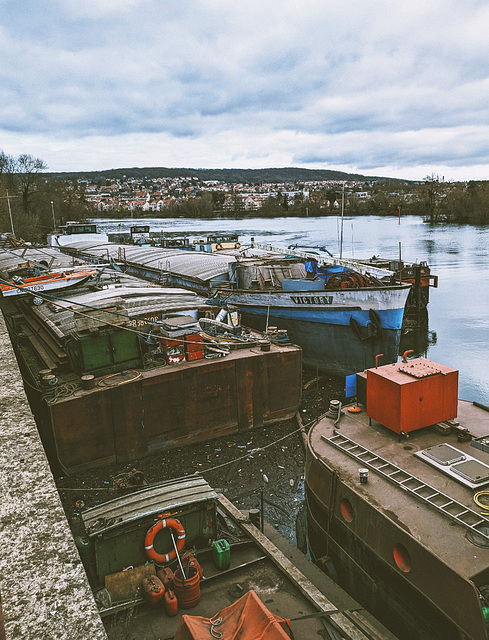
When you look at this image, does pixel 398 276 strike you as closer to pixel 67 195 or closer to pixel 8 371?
pixel 8 371

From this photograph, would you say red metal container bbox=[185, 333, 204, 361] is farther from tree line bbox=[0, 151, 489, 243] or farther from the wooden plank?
tree line bbox=[0, 151, 489, 243]

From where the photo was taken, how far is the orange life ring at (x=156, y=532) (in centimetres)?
777

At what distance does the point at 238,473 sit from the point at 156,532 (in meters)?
5.18

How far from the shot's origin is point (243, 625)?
5223 mm

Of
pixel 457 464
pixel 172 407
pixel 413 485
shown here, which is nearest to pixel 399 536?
pixel 413 485

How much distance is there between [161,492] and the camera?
848 centimetres

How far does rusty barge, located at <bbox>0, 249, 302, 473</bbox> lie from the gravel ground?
0.37 meters

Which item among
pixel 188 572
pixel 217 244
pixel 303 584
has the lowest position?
pixel 303 584

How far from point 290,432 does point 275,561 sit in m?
7.21

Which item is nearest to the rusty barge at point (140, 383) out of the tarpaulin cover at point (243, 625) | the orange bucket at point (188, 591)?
the orange bucket at point (188, 591)

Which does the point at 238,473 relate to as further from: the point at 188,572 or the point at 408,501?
the point at 408,501

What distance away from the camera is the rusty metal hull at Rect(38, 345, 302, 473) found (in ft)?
40.2

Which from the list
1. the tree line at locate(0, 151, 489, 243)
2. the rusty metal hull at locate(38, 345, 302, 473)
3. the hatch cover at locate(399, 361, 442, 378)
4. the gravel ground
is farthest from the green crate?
the tree line at locate(0, 151, 489, 243)

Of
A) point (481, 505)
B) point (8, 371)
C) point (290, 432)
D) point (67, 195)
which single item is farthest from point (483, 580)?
point (67, 195)
